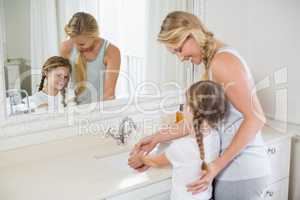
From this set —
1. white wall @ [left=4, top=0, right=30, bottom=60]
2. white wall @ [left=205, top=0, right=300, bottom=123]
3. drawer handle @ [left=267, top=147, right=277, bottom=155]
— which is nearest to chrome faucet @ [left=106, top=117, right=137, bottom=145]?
white wall @ [left=4, top=0, right=30, bottom=60]

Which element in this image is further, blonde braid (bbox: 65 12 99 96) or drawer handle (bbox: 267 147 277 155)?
drawer handle (bbox: 267 147 277 155)

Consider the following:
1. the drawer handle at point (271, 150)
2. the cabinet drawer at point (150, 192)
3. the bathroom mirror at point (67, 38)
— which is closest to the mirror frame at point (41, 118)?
the bathroom mirror at point (67, 38)

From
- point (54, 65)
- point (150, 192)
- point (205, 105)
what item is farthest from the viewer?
point (54, 65)

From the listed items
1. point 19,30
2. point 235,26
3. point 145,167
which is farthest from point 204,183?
point 235,26

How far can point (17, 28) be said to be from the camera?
1.63m

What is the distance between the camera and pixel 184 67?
2277mm

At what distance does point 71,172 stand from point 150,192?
1.12 feet

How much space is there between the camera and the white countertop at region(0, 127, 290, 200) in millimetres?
1446

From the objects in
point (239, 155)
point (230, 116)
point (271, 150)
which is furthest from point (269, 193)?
point (230, 116)

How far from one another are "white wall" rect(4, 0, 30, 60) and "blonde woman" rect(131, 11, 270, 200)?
0.58 metres

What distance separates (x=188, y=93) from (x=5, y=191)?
2.53 feet

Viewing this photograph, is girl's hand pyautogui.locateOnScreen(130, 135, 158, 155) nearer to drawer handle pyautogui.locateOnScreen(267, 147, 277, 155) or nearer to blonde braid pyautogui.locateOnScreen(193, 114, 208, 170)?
blonde braid pyautogui.locateOnScreen(193, 114, 208, 170)

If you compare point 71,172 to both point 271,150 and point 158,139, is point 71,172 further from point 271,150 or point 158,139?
point 271,150

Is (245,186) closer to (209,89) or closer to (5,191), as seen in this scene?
(209,89)
